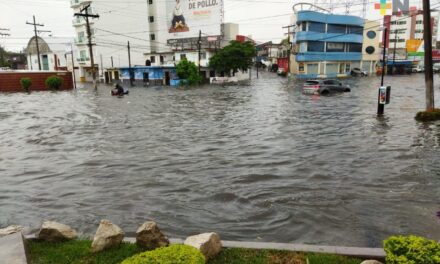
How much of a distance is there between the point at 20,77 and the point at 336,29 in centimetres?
5382

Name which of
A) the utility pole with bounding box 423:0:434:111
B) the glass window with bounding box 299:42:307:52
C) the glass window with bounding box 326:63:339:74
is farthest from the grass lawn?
the glass window with bounding box 326:63:339:74

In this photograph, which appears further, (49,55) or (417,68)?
(417,68)

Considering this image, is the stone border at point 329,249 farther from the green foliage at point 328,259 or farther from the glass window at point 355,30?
the glass window at point 355,30

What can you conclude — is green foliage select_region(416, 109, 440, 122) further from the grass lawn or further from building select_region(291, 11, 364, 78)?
building select_region(291, 11, 364, 78)

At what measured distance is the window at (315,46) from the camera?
6306 cm

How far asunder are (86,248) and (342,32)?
70.9 meters

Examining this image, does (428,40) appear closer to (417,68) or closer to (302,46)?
(302,46)

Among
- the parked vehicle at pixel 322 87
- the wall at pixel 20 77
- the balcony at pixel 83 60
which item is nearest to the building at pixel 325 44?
the parked vehicle at pixel 322 87

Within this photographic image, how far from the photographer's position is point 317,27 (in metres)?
63.3

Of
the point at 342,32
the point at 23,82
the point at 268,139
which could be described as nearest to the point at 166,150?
the point at 268,139

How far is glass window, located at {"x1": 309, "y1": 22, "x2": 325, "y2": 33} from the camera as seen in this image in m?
62.4

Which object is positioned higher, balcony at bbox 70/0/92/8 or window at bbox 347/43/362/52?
balcony at bbox 70/0/92/8

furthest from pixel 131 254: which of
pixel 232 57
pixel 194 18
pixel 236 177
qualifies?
pixel 194 18

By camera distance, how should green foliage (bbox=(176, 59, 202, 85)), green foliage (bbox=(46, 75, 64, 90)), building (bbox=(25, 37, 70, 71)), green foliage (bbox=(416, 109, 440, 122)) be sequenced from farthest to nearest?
1. building (bbox=(25, 37, 70, 71))
2. green foliage (bbox=(176, 59, 202, 85))
3. green foliage (bbox=(46, 75, 64, 90))
4. green foliage (bbox=(416, 109, 440, 122))
